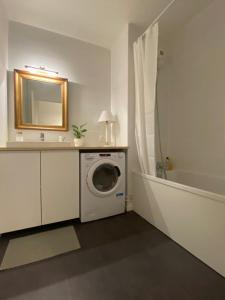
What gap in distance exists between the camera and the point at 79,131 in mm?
2385

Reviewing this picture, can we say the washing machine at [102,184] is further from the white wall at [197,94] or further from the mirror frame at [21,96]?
the white wall at [197,94]

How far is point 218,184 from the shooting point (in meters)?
1.93

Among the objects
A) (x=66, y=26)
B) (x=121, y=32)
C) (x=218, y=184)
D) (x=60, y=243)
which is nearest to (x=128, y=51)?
(x=121, y=32)

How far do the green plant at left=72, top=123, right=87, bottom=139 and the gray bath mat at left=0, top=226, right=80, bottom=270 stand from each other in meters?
1.27

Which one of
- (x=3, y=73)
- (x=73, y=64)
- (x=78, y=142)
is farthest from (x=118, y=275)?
(x=73, y=64)

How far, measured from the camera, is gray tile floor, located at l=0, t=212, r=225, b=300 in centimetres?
100

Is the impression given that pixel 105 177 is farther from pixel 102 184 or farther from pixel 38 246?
pixel 38 246

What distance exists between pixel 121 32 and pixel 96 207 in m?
A: 2.54

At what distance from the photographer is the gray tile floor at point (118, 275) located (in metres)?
1.00

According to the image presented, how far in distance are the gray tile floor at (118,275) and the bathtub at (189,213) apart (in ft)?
0.34

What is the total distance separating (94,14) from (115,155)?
6.02 feet

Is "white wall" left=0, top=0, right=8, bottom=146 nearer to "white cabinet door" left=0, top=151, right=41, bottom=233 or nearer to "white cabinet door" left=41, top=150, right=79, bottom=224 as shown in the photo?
"white cabinet door" left=0, top=151, right=41, bottom=233

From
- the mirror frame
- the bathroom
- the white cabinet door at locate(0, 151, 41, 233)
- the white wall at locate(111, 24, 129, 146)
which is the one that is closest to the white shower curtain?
the bathroom

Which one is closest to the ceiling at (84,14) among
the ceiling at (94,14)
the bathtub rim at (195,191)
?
the ceiling at (94,14)
